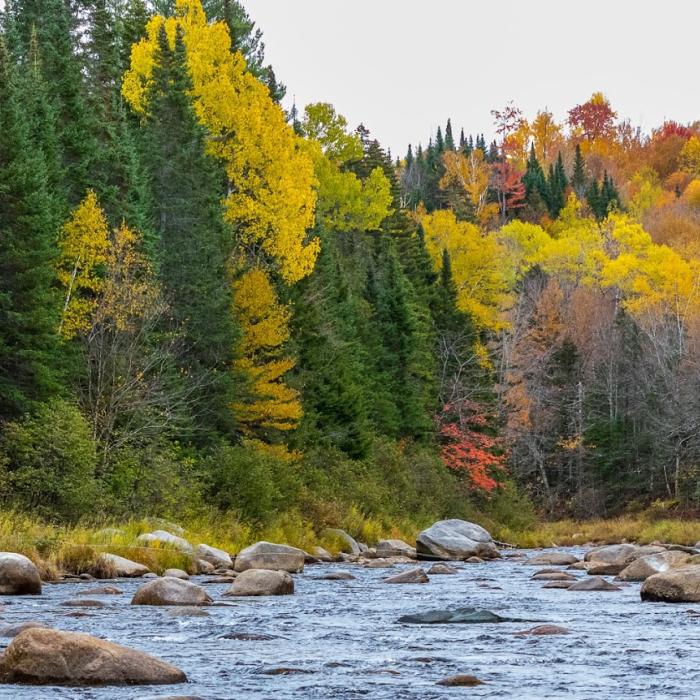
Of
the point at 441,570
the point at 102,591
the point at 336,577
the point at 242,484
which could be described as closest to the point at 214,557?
the point at 336,577

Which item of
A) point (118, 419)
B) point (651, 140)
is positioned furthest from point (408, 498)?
point (651, 140)

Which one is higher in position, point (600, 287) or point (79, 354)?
point (600, 287)

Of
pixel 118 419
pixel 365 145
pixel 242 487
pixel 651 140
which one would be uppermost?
pixel 651 140

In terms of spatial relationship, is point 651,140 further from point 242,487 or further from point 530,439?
point 242,487

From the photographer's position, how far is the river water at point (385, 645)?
372 inches

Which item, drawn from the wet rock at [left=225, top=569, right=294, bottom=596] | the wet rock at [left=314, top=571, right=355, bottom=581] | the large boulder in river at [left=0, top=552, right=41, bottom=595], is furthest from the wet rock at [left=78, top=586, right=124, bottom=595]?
the wet rock at [left=314, top=571, right=355, bottom=581]

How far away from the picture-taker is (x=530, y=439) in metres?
68.6

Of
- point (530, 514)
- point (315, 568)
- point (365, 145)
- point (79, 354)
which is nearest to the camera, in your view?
point (315, 568)

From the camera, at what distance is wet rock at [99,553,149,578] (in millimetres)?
20344

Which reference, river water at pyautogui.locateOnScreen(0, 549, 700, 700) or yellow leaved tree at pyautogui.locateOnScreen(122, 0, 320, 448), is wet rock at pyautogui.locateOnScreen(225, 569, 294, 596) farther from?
yellow leaved tree at pyautogui.locateOnScreen(122, 0, 320, 448)

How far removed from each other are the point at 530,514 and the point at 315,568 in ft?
103

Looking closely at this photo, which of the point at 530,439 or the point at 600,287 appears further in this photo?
the point at 600,287

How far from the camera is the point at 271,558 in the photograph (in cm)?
2341

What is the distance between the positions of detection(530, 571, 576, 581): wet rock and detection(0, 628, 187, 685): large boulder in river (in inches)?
574
